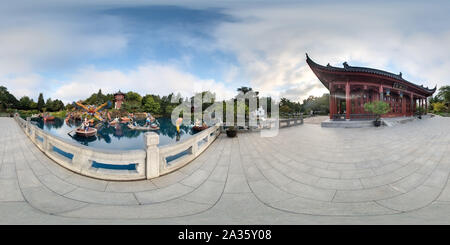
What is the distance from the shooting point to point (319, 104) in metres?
37.6

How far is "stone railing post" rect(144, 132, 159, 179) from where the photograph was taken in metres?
4.03

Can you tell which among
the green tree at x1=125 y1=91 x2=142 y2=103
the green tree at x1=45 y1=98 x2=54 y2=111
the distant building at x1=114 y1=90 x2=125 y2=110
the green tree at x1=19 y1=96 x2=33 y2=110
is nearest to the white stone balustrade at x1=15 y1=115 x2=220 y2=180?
the distant building at x1=114 y1=90 x2=125 y2=110

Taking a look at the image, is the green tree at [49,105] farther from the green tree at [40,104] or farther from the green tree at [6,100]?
the green tree at [6,100]

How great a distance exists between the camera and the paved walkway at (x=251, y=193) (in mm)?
2633

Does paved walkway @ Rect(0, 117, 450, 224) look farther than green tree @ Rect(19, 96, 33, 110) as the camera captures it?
No

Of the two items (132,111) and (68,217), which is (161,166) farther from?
(132,111)

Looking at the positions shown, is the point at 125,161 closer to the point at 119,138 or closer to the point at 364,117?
the point at 364,117

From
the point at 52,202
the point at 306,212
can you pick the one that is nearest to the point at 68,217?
the point at 52,202

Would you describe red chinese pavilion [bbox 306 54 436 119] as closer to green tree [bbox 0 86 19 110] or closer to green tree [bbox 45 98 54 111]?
green tree [bbox 45 98 54 111]

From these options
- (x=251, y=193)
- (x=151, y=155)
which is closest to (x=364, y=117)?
(x=251, y=193)

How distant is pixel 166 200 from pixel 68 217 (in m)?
1.33

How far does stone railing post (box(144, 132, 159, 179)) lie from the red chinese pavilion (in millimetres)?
11604

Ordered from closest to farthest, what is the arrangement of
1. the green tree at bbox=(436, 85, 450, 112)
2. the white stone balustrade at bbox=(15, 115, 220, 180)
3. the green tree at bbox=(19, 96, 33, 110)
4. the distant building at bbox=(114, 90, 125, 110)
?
the white stone balustrade at bbox=(15, 115, 220, 180) < the green tree at bbox=(436, 85, 450, 112) < the distant building at bbox=(114, 90, 125, 110) < the green tree at bbox=(19, 96, 33, 110)

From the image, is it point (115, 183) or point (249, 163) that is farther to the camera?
point (249, 163)
